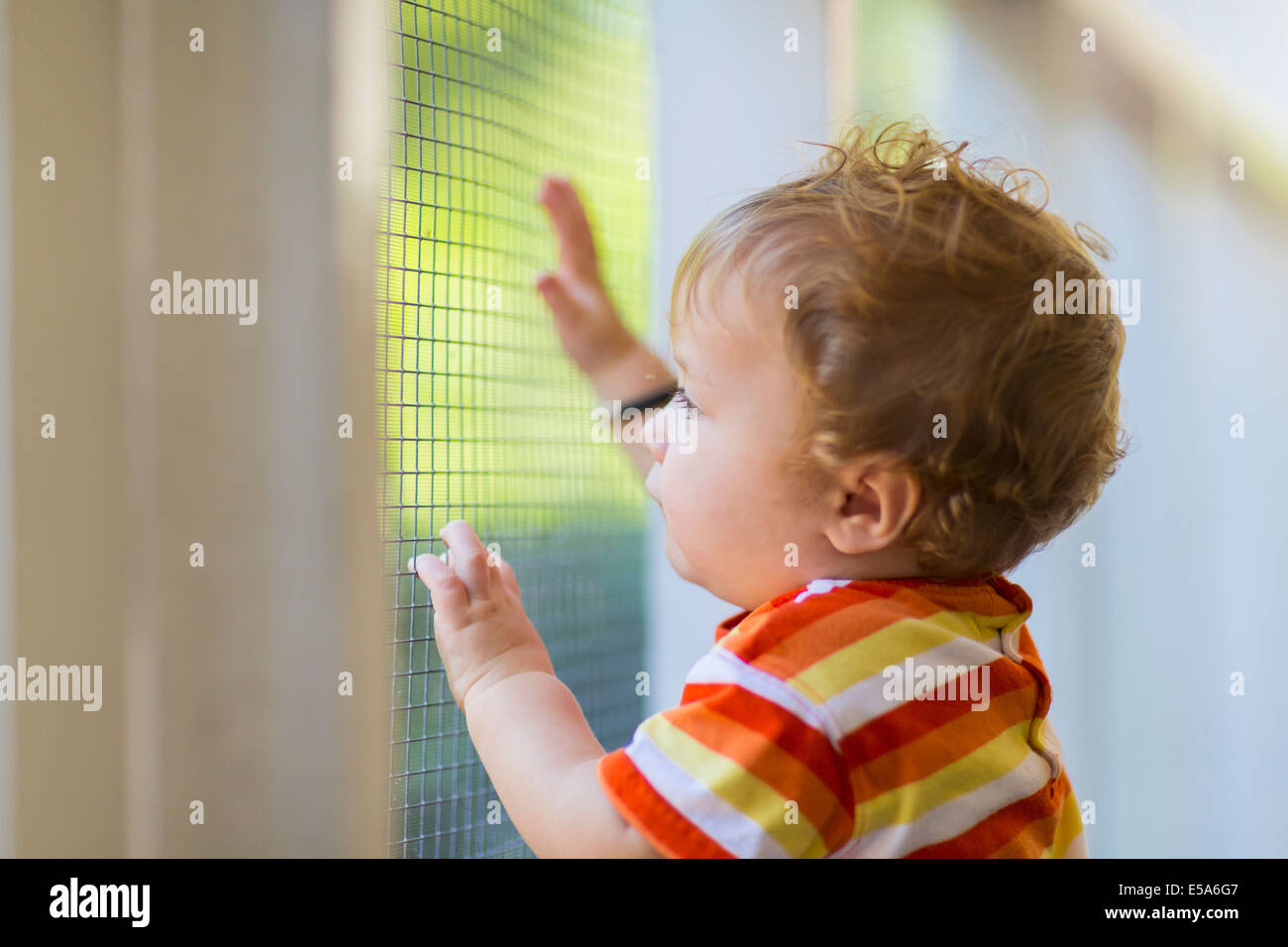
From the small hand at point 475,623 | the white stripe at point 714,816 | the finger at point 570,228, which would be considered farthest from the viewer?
the finger at point 570,228

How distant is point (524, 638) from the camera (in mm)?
620

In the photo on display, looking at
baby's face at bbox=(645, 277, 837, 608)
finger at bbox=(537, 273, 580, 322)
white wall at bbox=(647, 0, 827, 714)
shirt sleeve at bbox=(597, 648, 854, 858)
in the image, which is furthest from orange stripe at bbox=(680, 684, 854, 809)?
white wall at bbox=(647, 0, 827, 714)

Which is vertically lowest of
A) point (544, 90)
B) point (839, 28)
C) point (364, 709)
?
point (364, 709)

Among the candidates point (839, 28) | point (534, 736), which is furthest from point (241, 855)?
point (839, 28)

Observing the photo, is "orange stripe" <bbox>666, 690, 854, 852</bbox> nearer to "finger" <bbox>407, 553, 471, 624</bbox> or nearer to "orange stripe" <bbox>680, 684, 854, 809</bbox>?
"orange stripe" <bbox>680, 684, 854, 809</bbox>

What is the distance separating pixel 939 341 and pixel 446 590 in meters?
0.32

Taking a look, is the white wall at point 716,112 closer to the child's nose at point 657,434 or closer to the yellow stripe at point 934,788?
the child's nose at point 657,434

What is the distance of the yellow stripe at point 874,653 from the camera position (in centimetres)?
53

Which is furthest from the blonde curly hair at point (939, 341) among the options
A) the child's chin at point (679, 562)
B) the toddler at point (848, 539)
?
the child's chin at point (679, 562)

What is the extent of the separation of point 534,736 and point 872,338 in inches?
11.4

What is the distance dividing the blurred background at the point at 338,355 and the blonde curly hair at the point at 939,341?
18 centimetres

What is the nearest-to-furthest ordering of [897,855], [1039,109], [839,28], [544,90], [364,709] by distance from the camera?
[897,855], [364,709], [544,90], [839,28], [1039,109]

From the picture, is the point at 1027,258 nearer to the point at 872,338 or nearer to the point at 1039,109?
the point at 872,338

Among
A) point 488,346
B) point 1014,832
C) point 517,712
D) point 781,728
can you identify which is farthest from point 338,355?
point 1014,832
